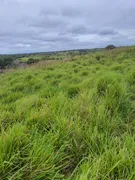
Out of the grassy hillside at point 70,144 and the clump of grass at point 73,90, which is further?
the clump of grass at point 73,90

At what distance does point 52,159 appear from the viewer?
149 centimetres

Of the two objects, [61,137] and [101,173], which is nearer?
[101,173]

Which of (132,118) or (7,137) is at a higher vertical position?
(7,137)

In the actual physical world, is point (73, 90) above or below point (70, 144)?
above

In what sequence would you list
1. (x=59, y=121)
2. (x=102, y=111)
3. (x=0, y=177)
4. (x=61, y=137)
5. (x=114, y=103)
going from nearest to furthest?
1. (x=0, y=177)
2. (x=61, y=137)
3. (x=59, y=121)
4. (x=102, y=111)
5. (x=114, y=103)

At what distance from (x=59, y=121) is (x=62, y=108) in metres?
0.45

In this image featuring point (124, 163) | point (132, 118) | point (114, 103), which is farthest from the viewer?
point (114, 103)

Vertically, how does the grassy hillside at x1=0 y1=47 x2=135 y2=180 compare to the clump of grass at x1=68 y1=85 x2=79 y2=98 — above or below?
below

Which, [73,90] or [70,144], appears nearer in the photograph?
[70,144]

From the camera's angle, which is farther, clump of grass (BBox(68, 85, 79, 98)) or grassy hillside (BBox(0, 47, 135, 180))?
clump of grass (BBox(68, 85, 79, 98))

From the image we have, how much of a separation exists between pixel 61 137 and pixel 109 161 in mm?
542

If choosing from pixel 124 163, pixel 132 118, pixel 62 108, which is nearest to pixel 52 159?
pixel 124 163

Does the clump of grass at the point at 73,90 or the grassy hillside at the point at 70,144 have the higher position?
the clump of grass at the point at 73,90

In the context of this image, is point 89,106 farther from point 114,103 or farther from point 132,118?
point 132,118
